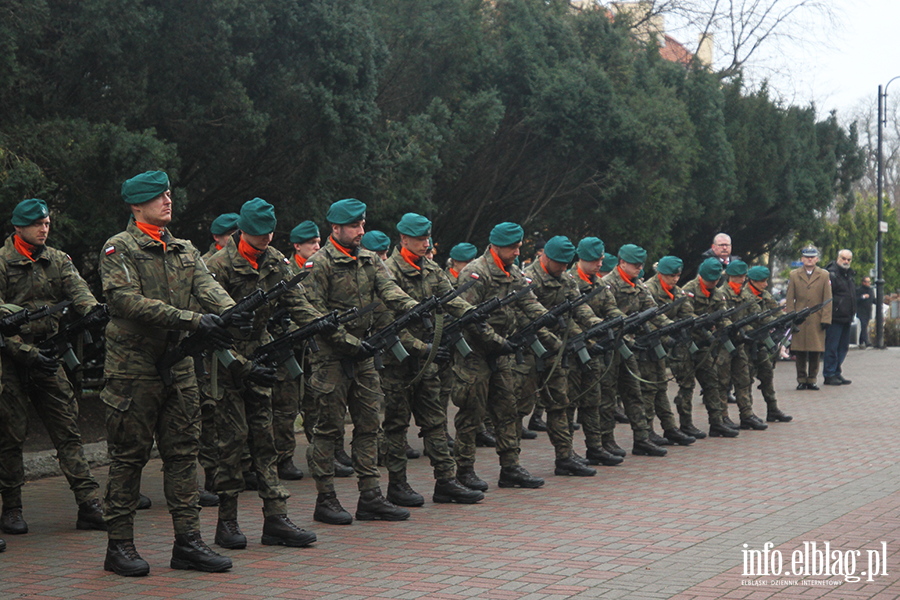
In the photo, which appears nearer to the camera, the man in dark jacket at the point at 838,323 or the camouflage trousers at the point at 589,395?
the camouflage trousers at the point at 589,395

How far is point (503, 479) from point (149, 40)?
6.34 meters

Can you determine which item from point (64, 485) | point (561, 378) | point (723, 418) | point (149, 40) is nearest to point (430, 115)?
point (149, 40)

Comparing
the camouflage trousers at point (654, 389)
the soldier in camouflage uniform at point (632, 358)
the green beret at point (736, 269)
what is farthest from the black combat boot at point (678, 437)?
the green beret at point (736, 269)

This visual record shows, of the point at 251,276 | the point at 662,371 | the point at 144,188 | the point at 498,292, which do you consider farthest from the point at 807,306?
the point at 144,188

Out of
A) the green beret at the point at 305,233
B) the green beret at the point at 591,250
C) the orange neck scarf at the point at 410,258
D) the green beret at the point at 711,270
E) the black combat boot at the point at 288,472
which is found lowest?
the black combat boot at the point at 288,472

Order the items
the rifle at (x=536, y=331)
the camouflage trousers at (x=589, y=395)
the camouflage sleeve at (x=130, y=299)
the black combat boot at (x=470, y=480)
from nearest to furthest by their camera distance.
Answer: the camouflage sleeve at (x=130, y=299)
the black combat boot at (x=470, y=480)
the rifle at (x=536, y=331)
the camouflage trousers at (x=589, y=395)

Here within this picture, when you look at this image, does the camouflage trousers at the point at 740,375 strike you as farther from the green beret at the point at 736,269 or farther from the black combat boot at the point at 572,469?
the black combat boot at the point at 572,469

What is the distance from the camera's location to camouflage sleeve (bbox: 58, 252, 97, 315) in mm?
7688

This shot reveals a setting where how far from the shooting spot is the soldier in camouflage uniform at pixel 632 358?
11.0 meters

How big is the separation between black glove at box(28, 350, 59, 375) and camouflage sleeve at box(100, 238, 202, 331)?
1401 mm

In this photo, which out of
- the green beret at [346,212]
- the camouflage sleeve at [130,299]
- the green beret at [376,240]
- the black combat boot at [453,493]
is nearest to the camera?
the camouflage sleeve at [130,299]

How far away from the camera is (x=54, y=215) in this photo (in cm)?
1141

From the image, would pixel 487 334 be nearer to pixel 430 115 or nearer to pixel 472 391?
pixel 472 391

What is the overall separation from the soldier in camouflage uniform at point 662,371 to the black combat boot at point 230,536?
17.6ft
